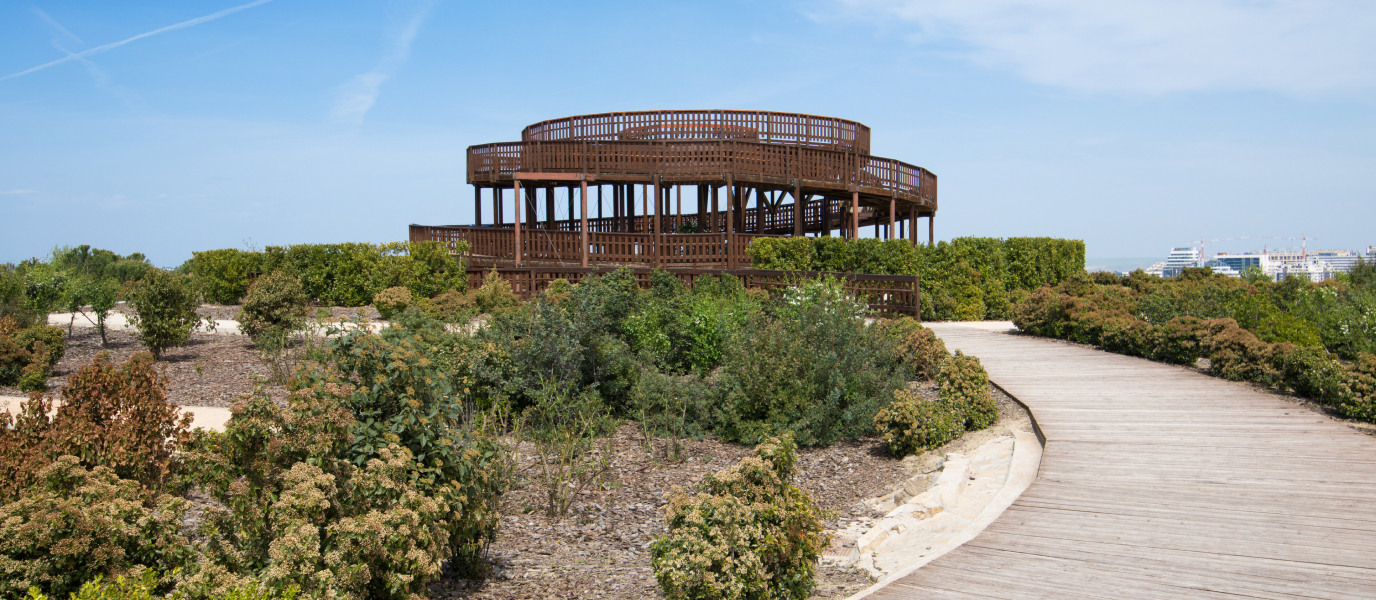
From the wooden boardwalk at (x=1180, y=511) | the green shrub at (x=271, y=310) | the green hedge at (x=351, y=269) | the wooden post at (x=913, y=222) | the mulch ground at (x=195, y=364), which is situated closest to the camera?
the wooden boardwalk at (x=1180, y=511)

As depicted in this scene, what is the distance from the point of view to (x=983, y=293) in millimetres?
20203

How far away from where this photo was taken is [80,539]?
3.96 metres

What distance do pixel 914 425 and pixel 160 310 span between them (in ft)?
37.7

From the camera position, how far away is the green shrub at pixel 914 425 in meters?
8.20

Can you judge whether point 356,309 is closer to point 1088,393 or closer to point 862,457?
point 862,457

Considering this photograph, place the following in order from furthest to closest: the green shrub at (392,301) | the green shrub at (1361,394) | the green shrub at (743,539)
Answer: the green shrub at (392,301) → the green shrub at (1361,394) → the green shrub at (743,539)

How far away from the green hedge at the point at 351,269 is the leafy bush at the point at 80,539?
15.9 meters

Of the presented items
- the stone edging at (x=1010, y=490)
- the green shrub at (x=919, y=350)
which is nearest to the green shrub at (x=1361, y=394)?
the stone edging at (x=1010, y=490)

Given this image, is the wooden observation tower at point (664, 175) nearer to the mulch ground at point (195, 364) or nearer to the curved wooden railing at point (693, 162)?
the curved wooden railing at point (693, 162)

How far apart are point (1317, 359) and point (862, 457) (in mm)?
5114

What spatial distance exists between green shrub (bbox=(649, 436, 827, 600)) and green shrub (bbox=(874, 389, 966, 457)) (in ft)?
12.3

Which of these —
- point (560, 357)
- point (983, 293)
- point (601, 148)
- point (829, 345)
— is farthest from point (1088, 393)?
point (601, 148)

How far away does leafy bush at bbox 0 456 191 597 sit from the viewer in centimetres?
388

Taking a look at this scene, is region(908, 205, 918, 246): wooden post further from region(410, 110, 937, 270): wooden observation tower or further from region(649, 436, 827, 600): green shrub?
region(649, 436, 827, 600): green shrub
